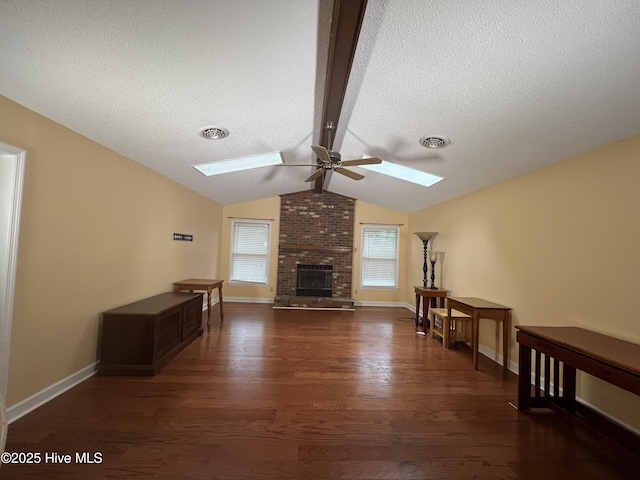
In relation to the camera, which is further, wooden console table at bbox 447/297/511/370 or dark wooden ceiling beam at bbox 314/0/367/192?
wooden console table at bbox 447/297/511/370

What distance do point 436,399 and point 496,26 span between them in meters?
2.72

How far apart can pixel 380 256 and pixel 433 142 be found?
4.09m

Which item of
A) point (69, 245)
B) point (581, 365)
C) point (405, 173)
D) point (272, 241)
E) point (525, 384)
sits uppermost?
point (405, 173)

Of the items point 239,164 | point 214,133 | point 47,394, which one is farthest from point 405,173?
point 47,394

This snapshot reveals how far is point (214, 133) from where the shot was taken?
2744 mm

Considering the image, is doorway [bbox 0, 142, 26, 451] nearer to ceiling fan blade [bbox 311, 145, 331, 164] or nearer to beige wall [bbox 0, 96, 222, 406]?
beige wall [bbox 0, 96, 222, 406]

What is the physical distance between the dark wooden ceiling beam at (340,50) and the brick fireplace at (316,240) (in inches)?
156

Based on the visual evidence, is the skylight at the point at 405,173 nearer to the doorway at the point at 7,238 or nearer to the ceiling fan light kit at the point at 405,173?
the ceiling fan light kit at the point at 405,173

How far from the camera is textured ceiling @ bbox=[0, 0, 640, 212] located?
139cm

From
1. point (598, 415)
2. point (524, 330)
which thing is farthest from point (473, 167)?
point (598, 415)

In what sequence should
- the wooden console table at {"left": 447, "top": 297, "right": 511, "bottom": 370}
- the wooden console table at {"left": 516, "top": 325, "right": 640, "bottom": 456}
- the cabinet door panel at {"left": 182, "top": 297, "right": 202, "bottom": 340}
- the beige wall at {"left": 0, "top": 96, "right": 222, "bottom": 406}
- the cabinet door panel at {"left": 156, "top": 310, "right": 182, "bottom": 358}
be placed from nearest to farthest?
the wooden console table at {"left": 516, "top": 325, "right": 640, "bottom": 456} < the beige wall at {"left": 0, "top": 96, "right": 222, "bottom": 406} < the cabinet door panel at {"left": 156, "top": 310, "right": 182, "bottom": 358} < the wooden console table at {"left": 447, "top": 297, "right": 511, "bottom": 370} < the cabinet door panel at {"left": 182, "top": 297, "right": 202, "bottom": 340}

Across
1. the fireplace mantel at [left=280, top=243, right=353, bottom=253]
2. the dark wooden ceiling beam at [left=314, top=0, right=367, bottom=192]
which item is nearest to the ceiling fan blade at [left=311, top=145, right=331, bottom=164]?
the dark wooden ceiling beam at [left=314, top=0, right=367, bottom=192]

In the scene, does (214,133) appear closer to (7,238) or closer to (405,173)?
(7,238)

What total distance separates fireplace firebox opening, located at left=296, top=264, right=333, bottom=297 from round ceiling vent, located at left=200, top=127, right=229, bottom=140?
13.3ft
